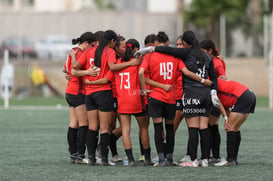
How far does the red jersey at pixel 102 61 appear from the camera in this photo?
11.4m

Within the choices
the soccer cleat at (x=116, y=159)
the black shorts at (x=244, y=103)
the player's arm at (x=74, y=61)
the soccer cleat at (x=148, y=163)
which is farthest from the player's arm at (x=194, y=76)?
the soccer cleat at (x=116, y=159)

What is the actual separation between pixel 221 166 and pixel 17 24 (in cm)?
3501

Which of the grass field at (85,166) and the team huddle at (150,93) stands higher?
the team huddle at (150,93)

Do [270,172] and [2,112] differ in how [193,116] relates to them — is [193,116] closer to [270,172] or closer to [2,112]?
[270,172]

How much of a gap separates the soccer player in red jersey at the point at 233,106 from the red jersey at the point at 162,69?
0.78m

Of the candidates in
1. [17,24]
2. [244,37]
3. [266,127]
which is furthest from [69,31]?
[266,127]

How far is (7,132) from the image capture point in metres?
17.7

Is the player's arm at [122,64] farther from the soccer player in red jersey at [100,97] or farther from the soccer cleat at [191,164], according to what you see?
the soccer cleat at [191,164]

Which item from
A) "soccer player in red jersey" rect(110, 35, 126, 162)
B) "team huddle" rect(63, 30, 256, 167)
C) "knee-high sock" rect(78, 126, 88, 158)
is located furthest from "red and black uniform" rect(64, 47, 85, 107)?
"soccer player in red jersey" rect(110, 35, 126, 162)

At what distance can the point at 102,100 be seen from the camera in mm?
11430

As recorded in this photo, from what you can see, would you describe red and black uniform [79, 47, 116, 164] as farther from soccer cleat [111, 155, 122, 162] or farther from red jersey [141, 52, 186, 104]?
soccer cleat [111, 155, 122, 162]

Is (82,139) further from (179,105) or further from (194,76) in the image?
(194,76)

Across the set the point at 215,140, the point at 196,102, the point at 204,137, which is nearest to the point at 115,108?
the point at 196,102

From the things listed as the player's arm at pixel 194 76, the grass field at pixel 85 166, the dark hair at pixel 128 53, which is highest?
the dark hair at pixel 128 53
